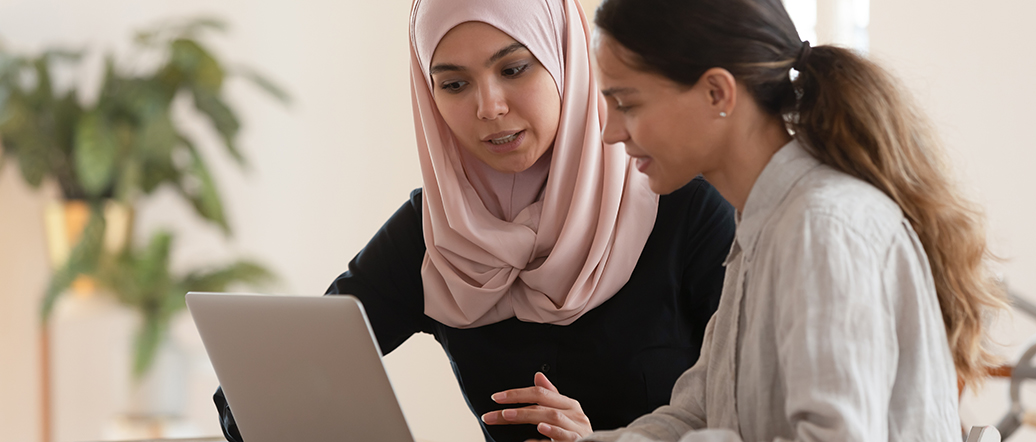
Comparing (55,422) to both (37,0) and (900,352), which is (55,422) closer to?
(37,0)

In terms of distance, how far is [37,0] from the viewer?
148 inches

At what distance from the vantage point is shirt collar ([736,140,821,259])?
0.85 m

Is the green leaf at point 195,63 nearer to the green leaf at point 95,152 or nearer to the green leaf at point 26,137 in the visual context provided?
the green leaf at point 95,152

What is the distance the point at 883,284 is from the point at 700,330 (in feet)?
2.07

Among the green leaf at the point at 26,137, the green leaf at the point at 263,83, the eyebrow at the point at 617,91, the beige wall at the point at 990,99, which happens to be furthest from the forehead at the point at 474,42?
the green leaf at the point at 26,137

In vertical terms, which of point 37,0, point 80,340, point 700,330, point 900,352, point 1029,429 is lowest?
point 1029,429

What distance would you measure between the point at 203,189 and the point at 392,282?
7.73 ft

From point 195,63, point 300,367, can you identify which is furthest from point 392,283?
point 195,63

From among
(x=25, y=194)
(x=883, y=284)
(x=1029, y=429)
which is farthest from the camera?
(x=25, y=194)

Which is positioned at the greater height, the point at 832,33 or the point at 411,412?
the point at 832,33

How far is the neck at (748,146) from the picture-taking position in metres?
0.89

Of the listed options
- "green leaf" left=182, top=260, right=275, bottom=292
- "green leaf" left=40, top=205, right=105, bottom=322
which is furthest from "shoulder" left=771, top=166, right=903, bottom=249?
"green leaf" left=40, top=205, right=105, bottom=322

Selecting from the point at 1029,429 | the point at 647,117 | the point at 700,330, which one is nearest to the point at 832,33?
the point at 1029,429

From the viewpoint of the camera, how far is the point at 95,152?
336cm
